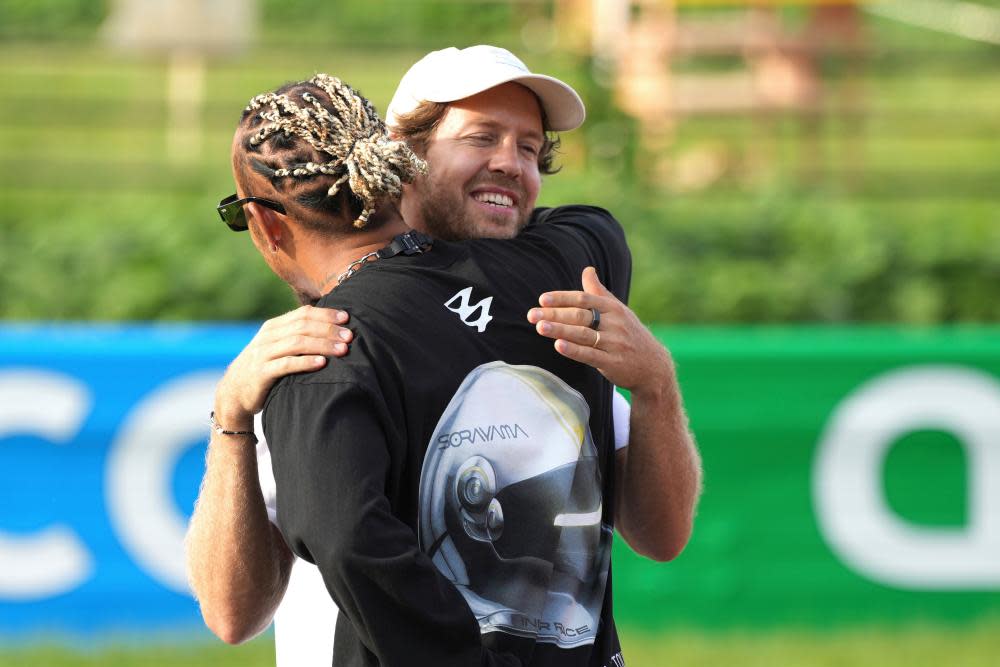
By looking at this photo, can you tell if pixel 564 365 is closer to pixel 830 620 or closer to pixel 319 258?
pixel 319 258

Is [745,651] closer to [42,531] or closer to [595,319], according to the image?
[42,531]

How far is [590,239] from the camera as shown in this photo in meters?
2.46

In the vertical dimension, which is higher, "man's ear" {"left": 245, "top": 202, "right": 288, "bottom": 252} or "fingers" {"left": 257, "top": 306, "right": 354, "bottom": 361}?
"man's ear" {"left": 245, "top": 202, "right": 288, "bottom": 252}

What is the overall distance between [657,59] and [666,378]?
9.04m

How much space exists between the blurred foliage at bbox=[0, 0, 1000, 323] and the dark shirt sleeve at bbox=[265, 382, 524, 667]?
4.98 m

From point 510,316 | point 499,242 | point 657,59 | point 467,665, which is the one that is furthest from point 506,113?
point 657,59

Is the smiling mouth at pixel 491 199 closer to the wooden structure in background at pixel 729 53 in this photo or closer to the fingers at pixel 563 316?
the fingers at pixel 563 316

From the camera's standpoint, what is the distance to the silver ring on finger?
7.21 feet

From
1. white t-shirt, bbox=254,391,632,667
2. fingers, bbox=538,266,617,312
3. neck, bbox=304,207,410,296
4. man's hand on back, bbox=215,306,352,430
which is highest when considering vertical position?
neck, bbox=304,207,410,296

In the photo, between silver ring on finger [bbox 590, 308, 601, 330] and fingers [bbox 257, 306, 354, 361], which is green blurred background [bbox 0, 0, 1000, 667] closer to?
silver ring on finger [bbox 590, 308, 601, 330]

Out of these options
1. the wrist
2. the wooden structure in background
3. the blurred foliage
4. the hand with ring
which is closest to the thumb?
the hand with ring

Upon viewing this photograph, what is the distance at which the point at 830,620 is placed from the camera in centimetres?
607

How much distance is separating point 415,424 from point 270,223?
1.39 feet

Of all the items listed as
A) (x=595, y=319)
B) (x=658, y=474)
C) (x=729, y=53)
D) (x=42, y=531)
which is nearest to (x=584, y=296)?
(x=595, y=319)
